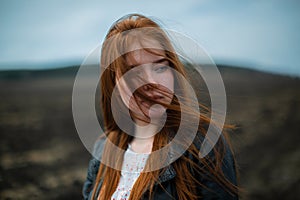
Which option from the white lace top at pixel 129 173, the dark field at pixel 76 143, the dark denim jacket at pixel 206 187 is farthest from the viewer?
the dark field at pixel 76 143

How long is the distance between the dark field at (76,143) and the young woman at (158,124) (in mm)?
444

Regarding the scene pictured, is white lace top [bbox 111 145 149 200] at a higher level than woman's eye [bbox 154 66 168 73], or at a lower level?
lower

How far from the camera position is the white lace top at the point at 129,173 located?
91cm

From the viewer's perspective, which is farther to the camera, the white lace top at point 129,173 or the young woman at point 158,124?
the white lace top at point 129,173

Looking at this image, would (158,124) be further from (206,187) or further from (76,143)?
(76,143)

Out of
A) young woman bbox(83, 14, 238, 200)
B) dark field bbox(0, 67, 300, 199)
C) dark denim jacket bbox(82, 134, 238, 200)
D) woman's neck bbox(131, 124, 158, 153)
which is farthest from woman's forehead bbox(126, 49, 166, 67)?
dark field bbox(0, 67, 300, 199)

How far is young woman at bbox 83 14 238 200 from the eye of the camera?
0.80 meters

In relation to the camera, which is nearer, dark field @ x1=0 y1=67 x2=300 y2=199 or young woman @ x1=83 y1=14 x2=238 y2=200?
young woman @ x1=83 y1=14 x2=238 y2=200

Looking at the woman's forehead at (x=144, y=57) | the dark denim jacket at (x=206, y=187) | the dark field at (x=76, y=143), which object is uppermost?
the woman's forehead at (x=144, y=57)

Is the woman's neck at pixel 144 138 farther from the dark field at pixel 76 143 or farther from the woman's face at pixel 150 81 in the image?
the dark field at pixel 76 143

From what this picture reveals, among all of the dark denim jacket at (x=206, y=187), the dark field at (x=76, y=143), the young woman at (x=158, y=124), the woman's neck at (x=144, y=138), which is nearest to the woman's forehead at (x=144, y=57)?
the young woman at (x=158, y=124)

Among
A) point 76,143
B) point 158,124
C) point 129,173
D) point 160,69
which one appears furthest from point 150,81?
point 76,143

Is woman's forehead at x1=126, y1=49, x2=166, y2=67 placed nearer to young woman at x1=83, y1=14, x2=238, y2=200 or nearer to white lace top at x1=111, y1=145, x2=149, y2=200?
young woman at x1=83, y1=14, x2=238, y2=200

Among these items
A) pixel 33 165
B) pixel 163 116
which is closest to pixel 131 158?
pixel 163 116
